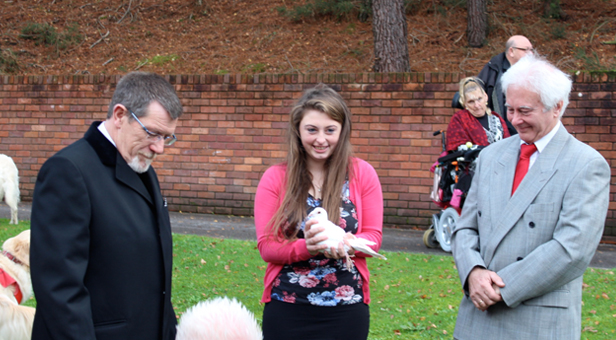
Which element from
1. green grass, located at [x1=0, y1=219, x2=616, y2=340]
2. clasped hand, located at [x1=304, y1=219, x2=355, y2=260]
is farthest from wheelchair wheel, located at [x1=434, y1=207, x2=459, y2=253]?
clasped hand, located at [x1=304, y1=219, x2=355, y2=260]

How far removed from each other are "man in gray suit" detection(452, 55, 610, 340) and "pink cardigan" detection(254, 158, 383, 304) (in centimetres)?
50

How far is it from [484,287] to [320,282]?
0.80 meters

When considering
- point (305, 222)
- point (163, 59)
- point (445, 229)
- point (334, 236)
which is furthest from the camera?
point (163, 59)

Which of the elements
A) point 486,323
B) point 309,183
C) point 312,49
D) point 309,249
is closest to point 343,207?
point 309,183

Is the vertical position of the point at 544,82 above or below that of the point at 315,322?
above

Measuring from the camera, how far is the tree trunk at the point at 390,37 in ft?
35.1

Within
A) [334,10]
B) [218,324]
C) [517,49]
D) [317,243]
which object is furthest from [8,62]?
[218,324]

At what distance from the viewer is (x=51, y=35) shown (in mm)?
14406

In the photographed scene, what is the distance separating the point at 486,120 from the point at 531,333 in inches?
166

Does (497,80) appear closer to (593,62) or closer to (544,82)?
(544,82)

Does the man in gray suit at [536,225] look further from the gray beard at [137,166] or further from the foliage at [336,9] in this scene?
the foliage at [336,9]

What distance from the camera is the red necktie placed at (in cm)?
281

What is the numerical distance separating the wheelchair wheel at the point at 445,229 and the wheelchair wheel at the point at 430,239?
8.3 inches

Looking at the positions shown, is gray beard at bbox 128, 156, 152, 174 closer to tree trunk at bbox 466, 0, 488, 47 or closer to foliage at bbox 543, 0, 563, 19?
tree trunk at bbox 466, 0, 488, 47
